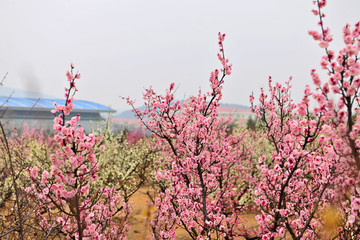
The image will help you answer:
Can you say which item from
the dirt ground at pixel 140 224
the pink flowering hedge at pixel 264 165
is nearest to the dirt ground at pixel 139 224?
the dirt ground at pixel 140 224

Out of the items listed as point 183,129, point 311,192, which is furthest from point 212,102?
point 311,192

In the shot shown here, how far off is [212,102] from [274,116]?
2.38 meters

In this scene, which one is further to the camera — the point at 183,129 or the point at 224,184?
the point at 224,184

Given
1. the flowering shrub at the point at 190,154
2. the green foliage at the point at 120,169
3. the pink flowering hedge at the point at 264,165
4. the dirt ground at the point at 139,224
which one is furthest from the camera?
the green foliage at the point at 120,169

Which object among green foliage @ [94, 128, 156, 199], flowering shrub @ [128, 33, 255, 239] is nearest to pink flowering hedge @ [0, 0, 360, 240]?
flowering shrub @ [128, 33, 255, 239]

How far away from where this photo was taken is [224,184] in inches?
316

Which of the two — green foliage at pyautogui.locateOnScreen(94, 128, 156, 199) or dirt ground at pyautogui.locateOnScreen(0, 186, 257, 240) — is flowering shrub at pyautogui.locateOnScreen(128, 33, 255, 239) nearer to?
dirt ground at pyautogui.locateOnScreen(0, 186, 257, 240)

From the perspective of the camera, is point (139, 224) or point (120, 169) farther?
point (120, 169)

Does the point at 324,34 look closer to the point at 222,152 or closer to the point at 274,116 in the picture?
the point at 222,152

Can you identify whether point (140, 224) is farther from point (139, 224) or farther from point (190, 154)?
point (190, 154)

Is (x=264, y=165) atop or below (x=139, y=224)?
atop

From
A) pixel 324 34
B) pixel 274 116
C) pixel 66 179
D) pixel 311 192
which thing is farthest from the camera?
pixel 274 116

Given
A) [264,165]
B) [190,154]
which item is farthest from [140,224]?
[264,165]

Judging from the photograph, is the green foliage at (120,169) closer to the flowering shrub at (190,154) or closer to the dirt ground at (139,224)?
the dirt ground at (139,224)
